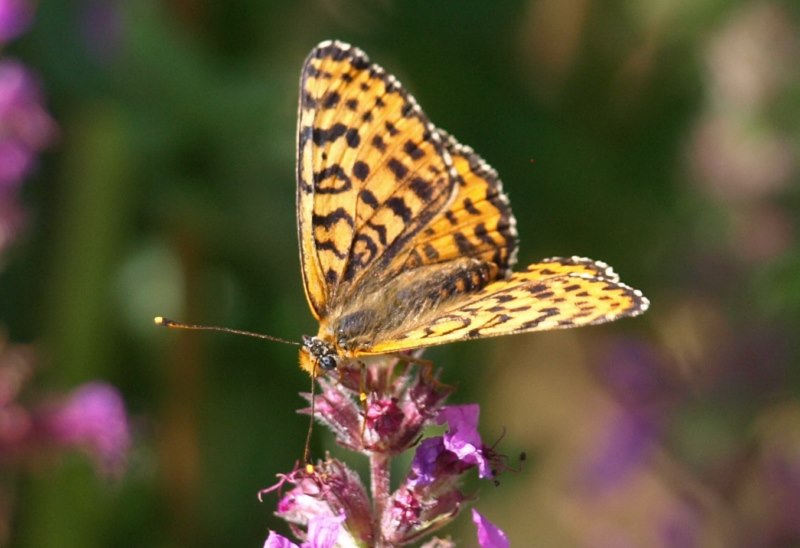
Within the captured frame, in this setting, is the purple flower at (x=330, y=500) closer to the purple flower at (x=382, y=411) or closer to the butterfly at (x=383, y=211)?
the purple flower at (x=382, y=411)

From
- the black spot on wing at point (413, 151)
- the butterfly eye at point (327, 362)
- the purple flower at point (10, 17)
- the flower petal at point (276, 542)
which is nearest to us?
the flower petal at point (276, 542)

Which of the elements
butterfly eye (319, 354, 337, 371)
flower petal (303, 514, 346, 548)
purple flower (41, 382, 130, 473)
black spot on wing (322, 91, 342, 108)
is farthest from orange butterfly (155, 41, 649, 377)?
purple flower (41, 382, 130, 473)

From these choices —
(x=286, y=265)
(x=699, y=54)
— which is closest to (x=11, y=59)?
(x=286, y=265)

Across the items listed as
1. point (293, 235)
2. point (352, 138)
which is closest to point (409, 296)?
point (352, 138)

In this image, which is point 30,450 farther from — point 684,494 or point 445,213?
point 684,494

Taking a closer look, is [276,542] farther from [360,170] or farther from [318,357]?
[360,170]

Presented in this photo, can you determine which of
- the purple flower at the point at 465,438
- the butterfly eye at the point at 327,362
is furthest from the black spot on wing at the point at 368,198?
the purple flower at the point at 465,438

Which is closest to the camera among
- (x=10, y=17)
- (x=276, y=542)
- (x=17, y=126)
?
(x=276, y=542)
